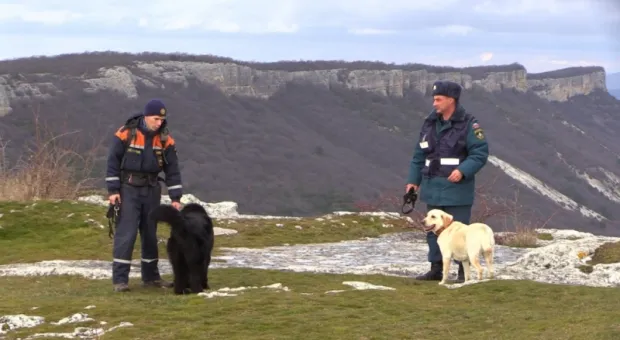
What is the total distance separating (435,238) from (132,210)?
3.33 metres

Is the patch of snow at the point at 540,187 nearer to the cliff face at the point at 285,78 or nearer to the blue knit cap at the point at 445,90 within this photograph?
the cliff face at the point at 285,78

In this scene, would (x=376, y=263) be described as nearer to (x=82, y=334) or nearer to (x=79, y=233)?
(x=79, y=233)

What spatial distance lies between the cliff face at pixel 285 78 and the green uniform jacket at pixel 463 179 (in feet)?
236

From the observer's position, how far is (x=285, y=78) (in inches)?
Result: 4732

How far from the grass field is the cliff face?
7118cm

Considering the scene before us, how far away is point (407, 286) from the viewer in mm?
9516

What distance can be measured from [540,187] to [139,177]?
94.6 metres

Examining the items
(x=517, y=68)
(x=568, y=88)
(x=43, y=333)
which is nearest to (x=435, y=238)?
(x=43, y=333)

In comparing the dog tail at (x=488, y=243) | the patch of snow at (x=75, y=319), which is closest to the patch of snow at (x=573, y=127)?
the dog tail at (x=488, y=243)

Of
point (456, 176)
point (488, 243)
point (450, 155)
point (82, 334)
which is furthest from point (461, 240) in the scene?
point (82, 334)

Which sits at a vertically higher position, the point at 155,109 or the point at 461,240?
the point at 155,109

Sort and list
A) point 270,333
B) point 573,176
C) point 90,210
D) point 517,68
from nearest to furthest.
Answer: point 270,333
point 90,210
point 573,176
point 517,68

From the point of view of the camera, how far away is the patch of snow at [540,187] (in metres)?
92.2

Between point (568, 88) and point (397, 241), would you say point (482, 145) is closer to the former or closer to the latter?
point (397, 241)
